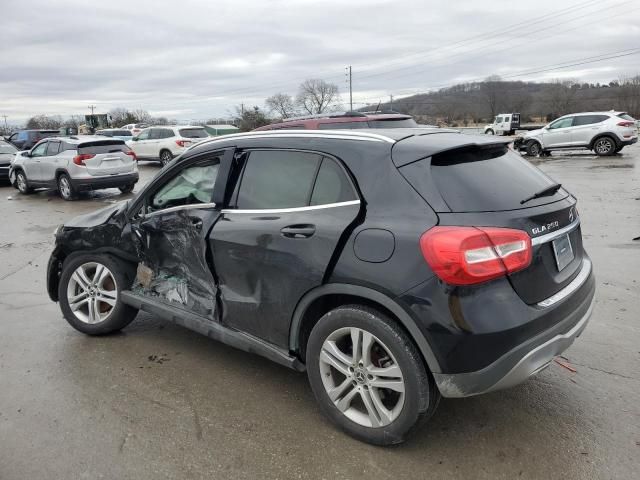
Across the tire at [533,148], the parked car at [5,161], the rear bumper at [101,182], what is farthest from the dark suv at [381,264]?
the tire at [533,148]

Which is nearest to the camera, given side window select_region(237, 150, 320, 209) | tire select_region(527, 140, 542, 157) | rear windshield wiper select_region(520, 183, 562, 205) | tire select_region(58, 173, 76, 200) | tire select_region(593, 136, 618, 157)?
rear windshield wiper select_region(520, 183, 562, 205)

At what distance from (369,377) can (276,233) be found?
0.99 meters

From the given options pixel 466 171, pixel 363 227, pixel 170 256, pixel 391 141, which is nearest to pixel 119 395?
pixel 170 256

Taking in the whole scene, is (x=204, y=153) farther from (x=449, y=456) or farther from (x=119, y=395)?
(x=449, y=456)

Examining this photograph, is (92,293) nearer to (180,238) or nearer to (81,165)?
(180,238)

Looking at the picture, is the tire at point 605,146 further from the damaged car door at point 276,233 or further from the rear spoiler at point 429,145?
the damaged car door at point 276,233

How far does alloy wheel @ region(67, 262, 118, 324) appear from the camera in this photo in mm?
4250

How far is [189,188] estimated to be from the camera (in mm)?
3785

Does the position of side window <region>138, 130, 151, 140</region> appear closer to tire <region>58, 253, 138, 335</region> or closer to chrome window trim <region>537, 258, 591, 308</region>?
tire <region>58, 253, 138, 335</region>

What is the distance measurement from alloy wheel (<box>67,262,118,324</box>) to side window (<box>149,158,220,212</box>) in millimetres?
789

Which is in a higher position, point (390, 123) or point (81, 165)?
point (390, 123)

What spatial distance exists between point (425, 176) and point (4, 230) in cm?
978

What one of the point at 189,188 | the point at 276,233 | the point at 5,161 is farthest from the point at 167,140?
the point at 276,233

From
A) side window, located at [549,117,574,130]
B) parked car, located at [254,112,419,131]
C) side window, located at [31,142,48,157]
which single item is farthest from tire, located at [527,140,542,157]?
side window, located at [31,142,48,157]
